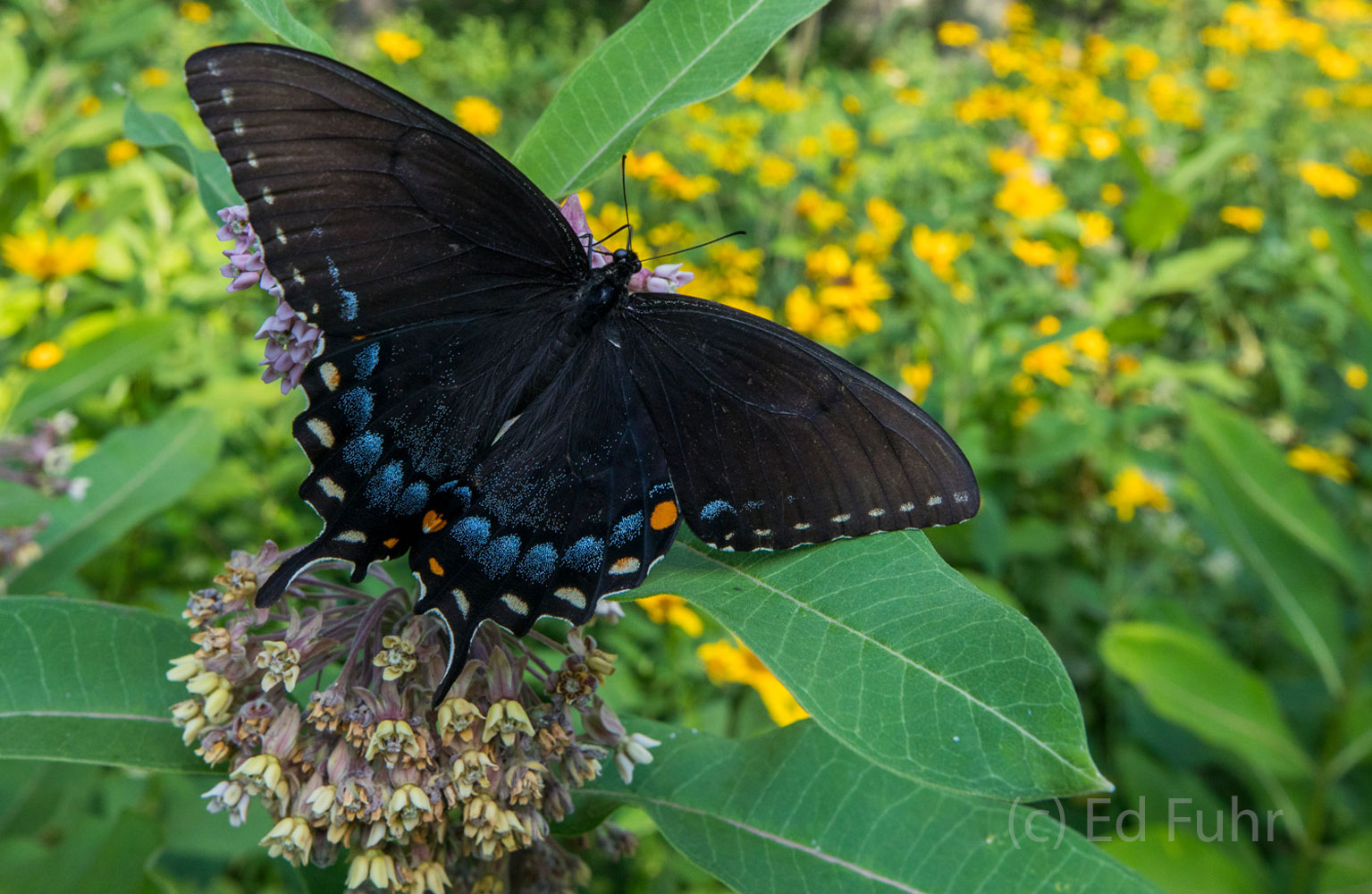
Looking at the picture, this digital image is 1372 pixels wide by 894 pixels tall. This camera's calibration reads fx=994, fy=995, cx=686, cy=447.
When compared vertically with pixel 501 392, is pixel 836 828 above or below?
below

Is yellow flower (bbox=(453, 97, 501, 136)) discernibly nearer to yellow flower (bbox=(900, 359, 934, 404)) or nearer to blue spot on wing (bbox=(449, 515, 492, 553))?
yellow flower (bbox=(900, 359, 934, 404))

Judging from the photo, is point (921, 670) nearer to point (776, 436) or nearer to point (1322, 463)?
point (776, 436)

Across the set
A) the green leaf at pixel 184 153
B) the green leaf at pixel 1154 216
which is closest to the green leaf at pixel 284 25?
the green leaf at pixel 184 153

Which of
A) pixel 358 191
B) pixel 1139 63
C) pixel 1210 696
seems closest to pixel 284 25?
pixel 358 191

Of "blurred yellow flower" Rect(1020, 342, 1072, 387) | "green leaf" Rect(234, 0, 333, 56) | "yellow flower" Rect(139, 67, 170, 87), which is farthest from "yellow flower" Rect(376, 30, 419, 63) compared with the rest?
"green leaf" Rect(234, 0, 333, 56)

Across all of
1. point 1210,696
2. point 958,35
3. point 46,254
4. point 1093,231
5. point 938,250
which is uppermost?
point 958,35

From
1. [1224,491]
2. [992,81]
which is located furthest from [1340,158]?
[1224,491]

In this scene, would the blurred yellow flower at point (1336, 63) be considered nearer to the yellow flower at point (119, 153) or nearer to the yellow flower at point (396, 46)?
the yellow flower at point (396, 46)
